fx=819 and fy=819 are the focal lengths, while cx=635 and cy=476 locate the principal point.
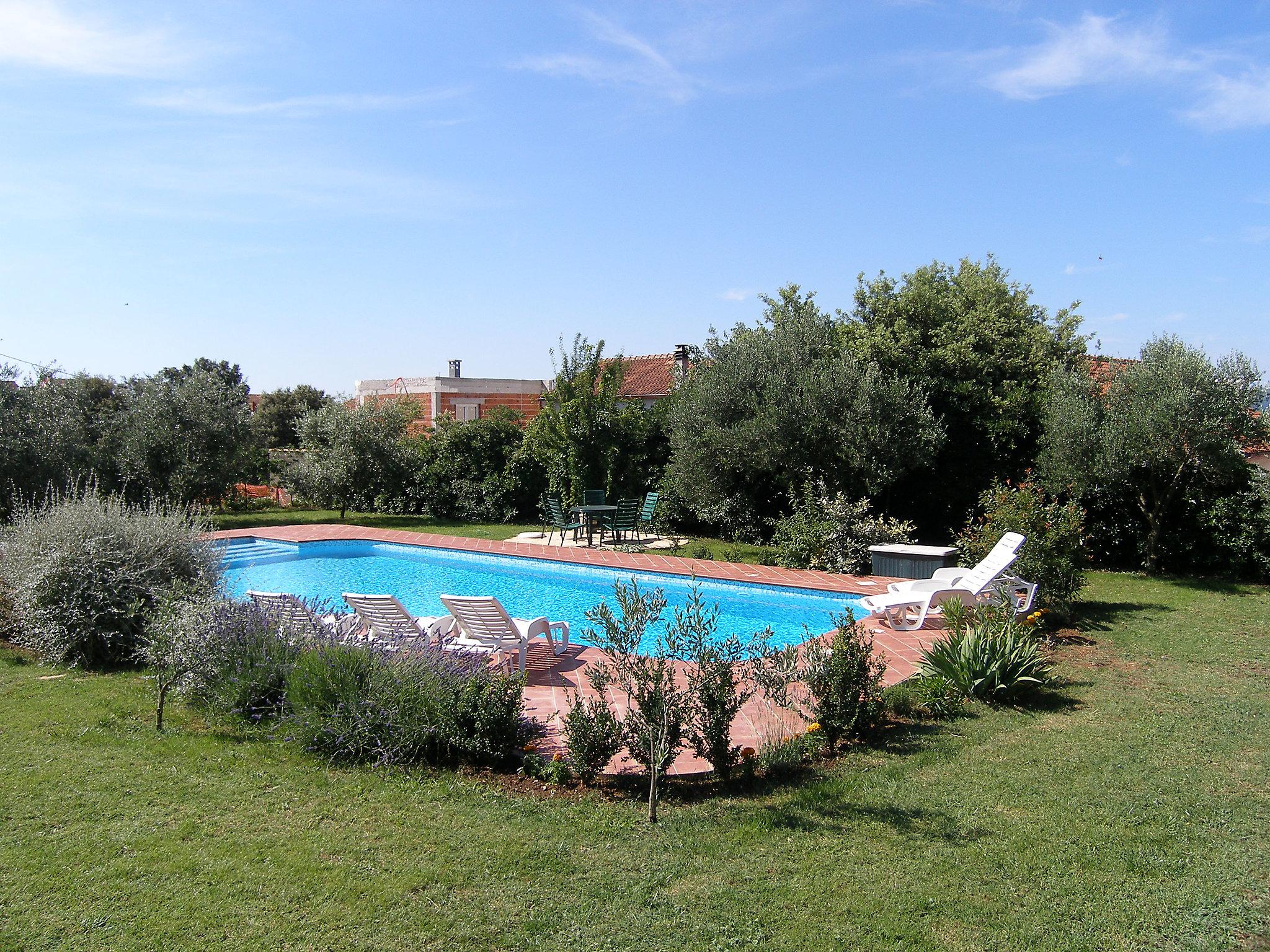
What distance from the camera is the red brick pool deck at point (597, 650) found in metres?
5.95

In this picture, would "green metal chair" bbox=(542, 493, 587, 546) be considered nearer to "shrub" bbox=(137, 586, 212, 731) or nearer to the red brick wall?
"shrub" bbox=(137, 586, 212, 731)

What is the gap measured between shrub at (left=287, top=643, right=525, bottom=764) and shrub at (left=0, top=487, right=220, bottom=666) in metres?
2.76

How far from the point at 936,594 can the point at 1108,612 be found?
2309 millimetres

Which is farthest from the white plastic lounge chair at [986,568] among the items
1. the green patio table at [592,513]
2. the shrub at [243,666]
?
the green patio table at [592,513]

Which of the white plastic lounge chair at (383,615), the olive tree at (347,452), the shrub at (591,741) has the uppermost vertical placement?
the olive tree at (347,452)

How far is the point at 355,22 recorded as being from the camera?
10789 millimetres

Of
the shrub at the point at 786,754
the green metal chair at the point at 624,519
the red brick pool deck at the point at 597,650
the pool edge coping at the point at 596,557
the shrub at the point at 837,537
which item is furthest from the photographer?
the green metal chair at the point at 624,519

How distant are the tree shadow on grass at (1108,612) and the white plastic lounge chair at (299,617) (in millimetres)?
7587

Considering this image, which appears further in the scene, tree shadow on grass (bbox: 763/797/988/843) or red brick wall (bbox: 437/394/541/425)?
red brick wall (bbox: 437/394/541/425)

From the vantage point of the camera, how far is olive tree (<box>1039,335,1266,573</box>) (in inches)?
449

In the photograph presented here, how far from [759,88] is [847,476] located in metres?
7.04

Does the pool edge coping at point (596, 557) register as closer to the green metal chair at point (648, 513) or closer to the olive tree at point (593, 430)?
the green metal chair at point (648, 513)

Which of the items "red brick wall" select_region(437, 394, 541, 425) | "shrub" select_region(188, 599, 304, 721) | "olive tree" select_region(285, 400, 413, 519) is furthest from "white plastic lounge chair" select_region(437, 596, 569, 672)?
"red brick wall" select_region(437, 394, 541, 425)

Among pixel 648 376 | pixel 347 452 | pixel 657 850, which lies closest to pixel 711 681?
pixel 657 850
